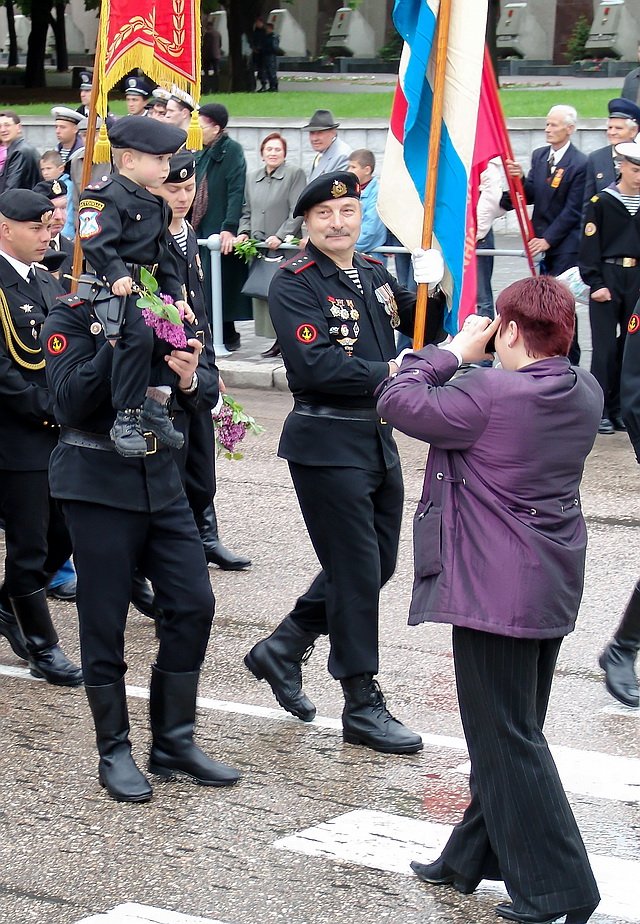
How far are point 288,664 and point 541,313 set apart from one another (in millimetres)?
2339

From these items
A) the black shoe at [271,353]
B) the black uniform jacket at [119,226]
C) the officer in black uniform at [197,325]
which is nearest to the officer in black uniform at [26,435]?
the officer in black uniform at [197,325]

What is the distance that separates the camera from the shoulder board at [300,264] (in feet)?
17.9

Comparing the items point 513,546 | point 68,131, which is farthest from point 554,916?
point 68,131

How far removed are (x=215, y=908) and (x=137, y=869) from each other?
358 mm

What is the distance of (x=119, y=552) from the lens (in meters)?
5.00

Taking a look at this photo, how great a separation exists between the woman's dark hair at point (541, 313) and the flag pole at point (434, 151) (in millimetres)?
1190


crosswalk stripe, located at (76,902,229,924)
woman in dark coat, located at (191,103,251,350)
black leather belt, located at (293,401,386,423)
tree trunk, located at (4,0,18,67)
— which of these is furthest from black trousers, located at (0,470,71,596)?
tree trunk, located at (4,0,18,67)

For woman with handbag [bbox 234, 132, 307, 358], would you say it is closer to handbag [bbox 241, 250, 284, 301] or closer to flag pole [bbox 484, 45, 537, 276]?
handbag [bbox 241, 250, 284, 301]

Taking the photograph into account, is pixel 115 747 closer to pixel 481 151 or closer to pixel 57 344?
pixel 57 344

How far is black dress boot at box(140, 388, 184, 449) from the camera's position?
16.3 ft

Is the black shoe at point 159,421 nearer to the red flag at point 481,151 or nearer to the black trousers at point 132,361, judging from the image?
the black trousers at point 132,361

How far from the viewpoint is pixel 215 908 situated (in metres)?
4.30

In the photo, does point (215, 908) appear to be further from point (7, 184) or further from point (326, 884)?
point (7, 184)

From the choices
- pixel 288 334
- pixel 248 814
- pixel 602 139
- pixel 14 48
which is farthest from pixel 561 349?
pixel 14 48
